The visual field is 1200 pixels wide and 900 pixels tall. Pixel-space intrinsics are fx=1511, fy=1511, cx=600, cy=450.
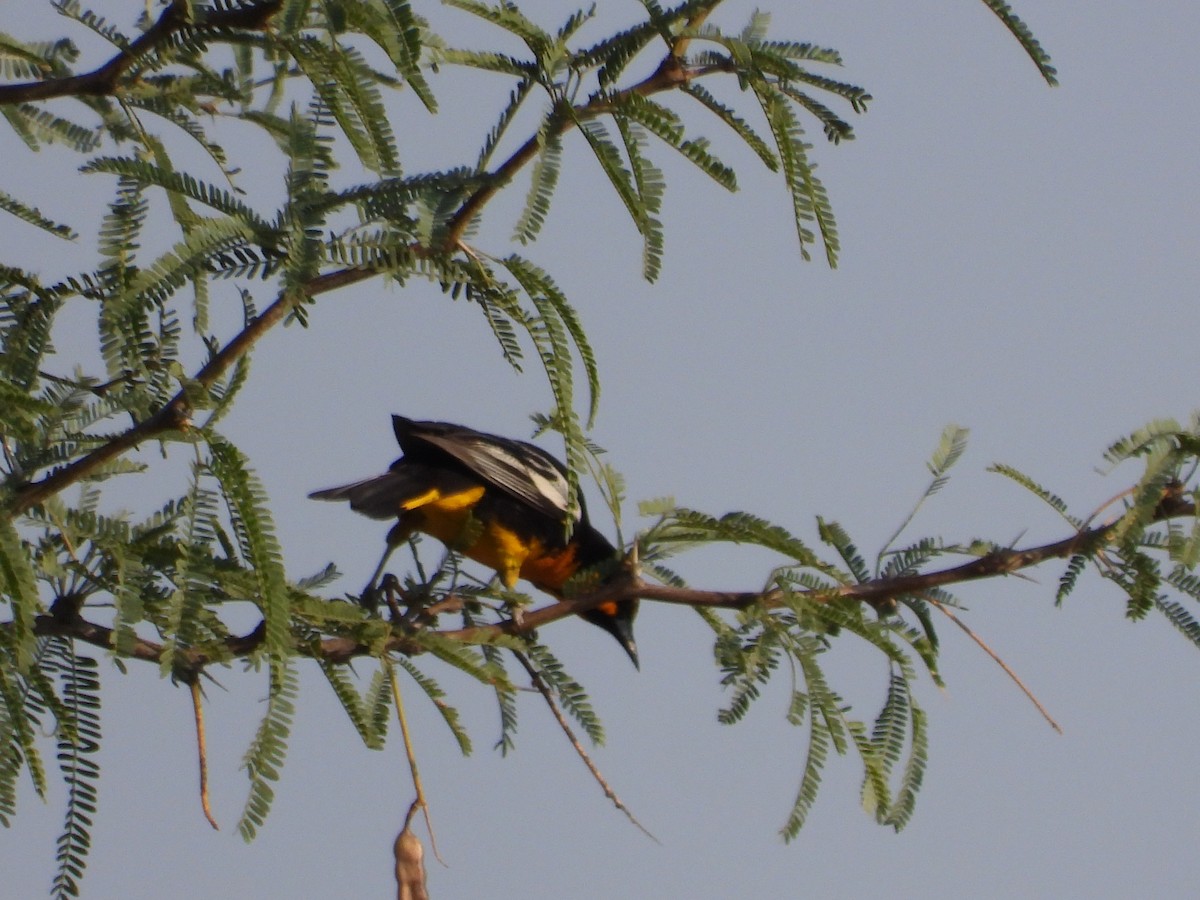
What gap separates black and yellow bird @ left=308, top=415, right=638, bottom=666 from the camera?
15.3 feet

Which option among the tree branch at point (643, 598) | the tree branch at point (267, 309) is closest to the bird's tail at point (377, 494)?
the tree branch at point (643, 598)

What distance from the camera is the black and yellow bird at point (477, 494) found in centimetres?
465

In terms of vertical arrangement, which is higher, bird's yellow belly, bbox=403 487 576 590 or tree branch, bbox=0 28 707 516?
bird's yellow belly, bbox=403 487 576 590

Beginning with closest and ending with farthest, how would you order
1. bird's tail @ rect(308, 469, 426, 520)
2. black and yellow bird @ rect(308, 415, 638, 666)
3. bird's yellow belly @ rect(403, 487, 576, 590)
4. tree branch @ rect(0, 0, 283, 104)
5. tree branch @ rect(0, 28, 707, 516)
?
tree branch @ rect(0, 28, 707, 516) → tree branch @ rect(0, 0, 283, 104) → bird's tail @ rect(308, 469, 426, 520) → black and yellow bird @ rect(308, 415, 638, 666) → bird's yellow belly @ rect(403, 487, 576, 590)

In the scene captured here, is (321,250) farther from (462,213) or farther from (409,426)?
(409,426)

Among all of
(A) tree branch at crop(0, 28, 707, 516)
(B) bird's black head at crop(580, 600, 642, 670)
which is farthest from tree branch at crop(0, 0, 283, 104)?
(B) bird's black head at crop(580, 600, 642, 670)

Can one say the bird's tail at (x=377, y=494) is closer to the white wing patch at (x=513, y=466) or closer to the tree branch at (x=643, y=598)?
the white wing patch at (x=513, y=466)

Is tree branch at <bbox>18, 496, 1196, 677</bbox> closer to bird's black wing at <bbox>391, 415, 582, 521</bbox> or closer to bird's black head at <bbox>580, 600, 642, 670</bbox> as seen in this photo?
bird's black wing at <bbox>391, 415, 582, 521</bbox>

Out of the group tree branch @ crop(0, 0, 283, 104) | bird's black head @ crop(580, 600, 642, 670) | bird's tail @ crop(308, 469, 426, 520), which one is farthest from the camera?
bird's black head @ crop(580, 600, 642, 670)

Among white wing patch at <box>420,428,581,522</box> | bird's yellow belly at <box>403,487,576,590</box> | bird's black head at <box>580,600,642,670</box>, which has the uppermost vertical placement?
white wing patch at <box>420,428,581,522</box>

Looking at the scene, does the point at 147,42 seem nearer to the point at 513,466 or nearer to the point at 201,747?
the point at 201,747

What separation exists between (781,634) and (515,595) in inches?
28.4

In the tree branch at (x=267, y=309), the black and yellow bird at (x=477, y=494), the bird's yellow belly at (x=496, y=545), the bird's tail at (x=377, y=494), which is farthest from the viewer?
the bird's yellow belly at (x=496, y=545)

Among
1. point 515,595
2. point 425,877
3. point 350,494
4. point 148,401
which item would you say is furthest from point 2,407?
point 350,494
